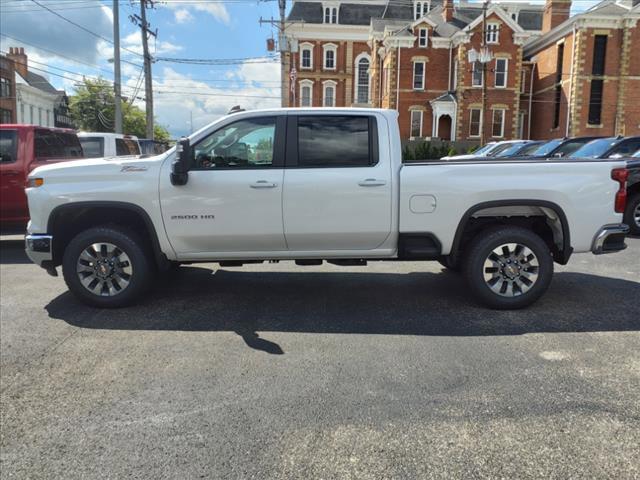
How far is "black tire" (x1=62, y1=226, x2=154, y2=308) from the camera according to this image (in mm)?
5434

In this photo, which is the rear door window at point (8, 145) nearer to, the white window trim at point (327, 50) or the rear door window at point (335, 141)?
the rear door window at point (335, 141)

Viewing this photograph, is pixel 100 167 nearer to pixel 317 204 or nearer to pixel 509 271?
pixel 317 204

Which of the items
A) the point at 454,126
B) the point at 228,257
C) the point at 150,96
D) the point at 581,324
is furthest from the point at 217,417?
the point at 454,126

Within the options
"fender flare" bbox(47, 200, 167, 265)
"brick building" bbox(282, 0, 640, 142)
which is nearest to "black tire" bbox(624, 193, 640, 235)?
"fender flare" bbox(47, 200, 167, 265)

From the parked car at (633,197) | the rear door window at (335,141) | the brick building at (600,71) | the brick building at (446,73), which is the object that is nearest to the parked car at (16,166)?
the rear door window at (335,141)

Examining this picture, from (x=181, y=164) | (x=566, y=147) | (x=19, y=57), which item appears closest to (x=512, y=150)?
(x=566, y=147)

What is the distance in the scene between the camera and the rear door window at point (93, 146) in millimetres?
12125

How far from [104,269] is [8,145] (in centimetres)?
495

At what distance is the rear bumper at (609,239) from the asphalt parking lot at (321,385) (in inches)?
25.4

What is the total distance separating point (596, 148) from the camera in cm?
1137

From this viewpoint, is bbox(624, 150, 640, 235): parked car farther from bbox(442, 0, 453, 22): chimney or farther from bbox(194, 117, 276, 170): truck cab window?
bbox(442, 0, 453, 22): chimney

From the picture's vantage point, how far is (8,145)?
29.4 feet

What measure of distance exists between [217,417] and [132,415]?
21.7 inches

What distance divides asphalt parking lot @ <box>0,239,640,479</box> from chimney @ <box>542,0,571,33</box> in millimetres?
43456
